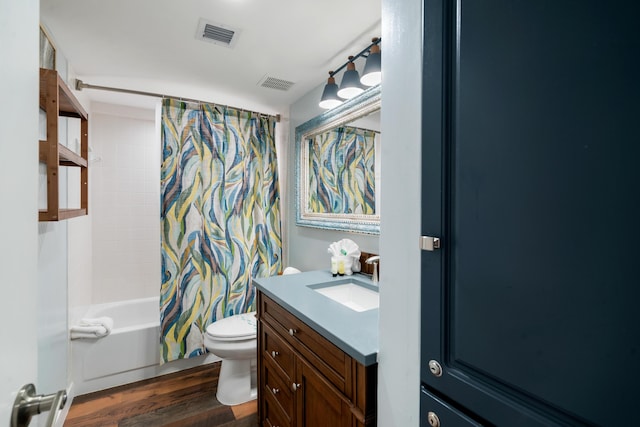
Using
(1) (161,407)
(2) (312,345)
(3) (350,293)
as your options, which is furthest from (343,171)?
(1) (161,407)

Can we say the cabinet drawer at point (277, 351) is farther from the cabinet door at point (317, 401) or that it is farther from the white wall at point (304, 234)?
the white wall at point (304, 234)

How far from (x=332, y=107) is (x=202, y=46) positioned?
0.86 metres

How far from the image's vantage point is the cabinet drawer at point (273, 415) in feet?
4.50

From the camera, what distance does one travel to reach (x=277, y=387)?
4.75 ft

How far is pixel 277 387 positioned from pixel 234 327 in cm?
78

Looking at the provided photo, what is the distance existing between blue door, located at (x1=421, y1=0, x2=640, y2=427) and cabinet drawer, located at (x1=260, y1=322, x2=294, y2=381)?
2.39 feet

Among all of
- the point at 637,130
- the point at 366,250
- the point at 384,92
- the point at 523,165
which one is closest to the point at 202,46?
the point at 384,92

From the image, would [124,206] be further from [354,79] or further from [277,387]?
[354,79]

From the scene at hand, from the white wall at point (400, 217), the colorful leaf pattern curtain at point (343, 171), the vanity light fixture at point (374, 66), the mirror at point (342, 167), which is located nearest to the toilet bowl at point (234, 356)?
the mirror at point (342, 167)

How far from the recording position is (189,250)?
2.32 meters

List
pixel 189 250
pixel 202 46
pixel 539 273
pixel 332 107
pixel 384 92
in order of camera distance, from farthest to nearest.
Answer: pixel 189 250 → pixel 332 107 → pixel 202 46 → pixel 384 92 → pixel 539 273

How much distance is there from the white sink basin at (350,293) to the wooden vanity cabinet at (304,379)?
33cm

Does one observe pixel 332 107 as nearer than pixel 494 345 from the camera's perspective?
No

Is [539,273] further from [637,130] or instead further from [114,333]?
[114,333]
